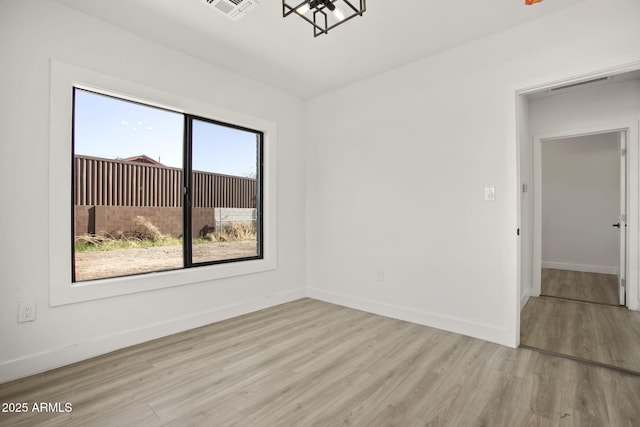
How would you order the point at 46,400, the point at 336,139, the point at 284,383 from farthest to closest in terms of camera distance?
the point at 336,139
the point at 284,383
the point at 46,400

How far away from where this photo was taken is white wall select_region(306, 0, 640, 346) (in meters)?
2.50

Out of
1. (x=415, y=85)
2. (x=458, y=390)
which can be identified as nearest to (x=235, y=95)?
(x=415, y=85)

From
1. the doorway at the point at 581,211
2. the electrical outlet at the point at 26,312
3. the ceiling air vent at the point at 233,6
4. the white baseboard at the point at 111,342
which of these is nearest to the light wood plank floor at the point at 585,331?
the doorway at the point at 581,211

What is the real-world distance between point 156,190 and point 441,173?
282cm

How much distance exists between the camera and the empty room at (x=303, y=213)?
2.01m

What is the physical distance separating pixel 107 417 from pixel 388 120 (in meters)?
3.45

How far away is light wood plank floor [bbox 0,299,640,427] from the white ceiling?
268 cm

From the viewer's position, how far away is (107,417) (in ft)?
5.57

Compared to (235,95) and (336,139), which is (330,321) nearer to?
(336,139)

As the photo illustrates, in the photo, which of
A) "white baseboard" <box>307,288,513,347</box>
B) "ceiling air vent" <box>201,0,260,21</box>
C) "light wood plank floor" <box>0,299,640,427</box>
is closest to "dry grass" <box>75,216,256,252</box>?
"light wood plank floor" <box>0,299,640,427</box>

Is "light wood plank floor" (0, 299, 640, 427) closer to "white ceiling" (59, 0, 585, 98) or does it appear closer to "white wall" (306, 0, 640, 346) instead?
"white wall" (306, 0, 640, 346)

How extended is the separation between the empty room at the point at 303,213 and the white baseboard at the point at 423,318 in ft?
0.06

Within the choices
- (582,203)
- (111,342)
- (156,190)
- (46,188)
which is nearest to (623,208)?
(582,203)

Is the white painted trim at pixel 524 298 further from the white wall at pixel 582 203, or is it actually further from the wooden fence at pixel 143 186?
the wooden fence at pixel 143 186
